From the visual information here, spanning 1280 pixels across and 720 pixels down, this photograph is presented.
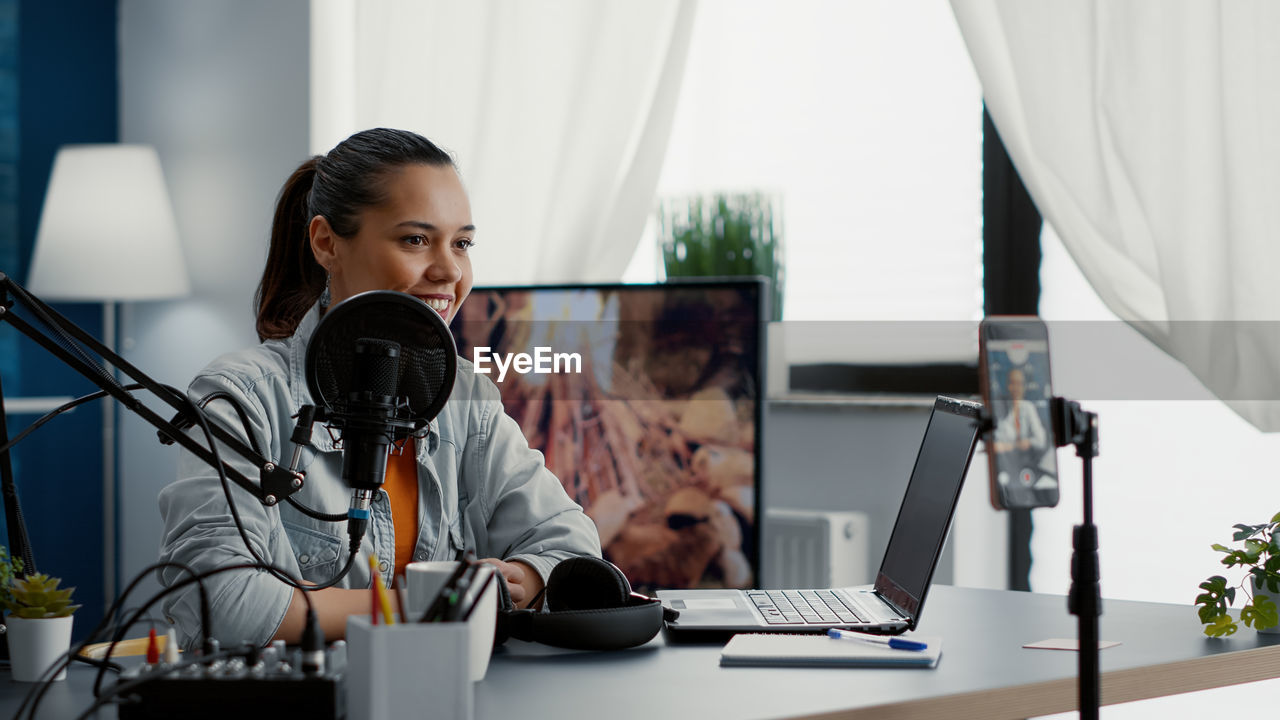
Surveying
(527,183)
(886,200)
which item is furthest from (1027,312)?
(527,183)

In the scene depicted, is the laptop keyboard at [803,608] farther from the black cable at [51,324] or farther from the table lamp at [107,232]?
the table lamp at [107,232]

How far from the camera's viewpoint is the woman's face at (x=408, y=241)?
1643 mm

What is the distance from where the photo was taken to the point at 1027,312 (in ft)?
8.43

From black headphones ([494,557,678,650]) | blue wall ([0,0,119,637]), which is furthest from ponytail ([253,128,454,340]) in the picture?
blue wall ([0,0,119,637])

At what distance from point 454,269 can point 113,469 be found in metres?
2.49

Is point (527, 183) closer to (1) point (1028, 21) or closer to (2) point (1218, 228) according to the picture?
(1) point (1028, 21)

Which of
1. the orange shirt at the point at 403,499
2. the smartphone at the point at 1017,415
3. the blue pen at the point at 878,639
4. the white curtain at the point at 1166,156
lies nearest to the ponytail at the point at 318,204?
the orange shirt at the point at 403,499

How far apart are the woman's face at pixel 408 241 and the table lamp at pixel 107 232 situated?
1756 millimetres

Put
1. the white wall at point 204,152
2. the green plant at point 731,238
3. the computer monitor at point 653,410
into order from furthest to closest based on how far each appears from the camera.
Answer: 1. the white wall at point 204,152
2. the green plant at point 731,238
3. the computer monitor at point 653,410

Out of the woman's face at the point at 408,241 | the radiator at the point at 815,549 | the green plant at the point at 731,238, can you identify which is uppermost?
the green plant at the point at 731,238

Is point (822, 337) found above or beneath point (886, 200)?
beneath

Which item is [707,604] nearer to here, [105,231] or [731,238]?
[731,238]

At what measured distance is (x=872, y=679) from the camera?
1071mm

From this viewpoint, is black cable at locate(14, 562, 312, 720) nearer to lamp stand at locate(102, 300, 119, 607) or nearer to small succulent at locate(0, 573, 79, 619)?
small succulent at locate(0, 573, 79, 619)
